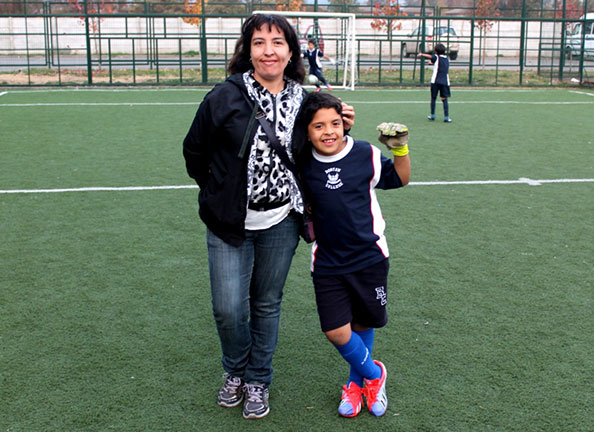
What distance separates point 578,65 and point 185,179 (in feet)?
66.5

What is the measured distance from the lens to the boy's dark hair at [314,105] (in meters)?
3.12

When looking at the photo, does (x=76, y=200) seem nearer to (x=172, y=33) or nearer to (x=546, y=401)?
(x=546, y=401)

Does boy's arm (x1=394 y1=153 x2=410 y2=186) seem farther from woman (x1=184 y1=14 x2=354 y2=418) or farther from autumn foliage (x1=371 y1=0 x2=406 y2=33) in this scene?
autumn foliage (x1=371 y1=0 x2=406 y2=33)

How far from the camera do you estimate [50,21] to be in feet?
77.0

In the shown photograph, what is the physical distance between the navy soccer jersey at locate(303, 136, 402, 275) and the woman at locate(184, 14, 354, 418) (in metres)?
0.11

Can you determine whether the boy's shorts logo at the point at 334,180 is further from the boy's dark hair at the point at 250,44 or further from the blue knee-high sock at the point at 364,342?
the blue knee-high sock at the point at 364,342

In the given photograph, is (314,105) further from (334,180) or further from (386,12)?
(386,12)

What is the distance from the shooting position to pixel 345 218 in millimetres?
3219

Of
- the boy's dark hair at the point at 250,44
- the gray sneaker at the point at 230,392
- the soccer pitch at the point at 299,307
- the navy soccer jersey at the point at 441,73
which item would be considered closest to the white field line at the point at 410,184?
the soccer pitch at the point at 299,307

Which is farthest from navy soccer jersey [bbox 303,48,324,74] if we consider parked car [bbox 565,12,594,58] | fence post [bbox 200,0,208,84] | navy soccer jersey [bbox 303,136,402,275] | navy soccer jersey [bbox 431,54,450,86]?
navy soccer jersey [bbox 303,136,402,275]

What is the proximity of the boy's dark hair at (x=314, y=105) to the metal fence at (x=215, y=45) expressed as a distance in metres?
20.5

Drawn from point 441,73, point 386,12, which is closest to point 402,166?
point 441,73

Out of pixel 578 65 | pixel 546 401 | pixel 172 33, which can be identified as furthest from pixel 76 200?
pixel 578 65

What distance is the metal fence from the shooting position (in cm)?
2330
